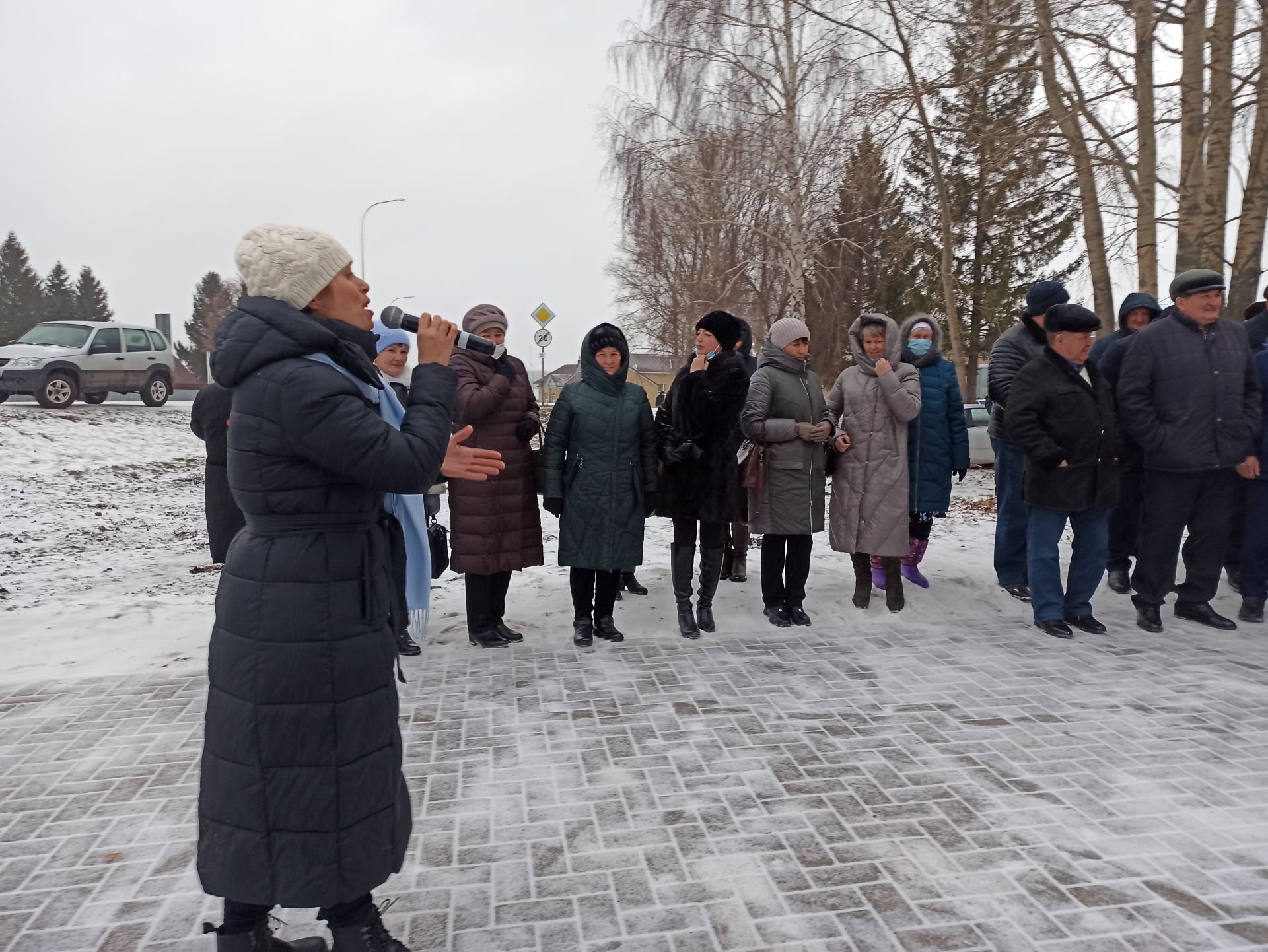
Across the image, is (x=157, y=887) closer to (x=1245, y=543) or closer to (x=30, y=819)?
(x=30, y=819)

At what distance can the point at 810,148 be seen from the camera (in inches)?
708

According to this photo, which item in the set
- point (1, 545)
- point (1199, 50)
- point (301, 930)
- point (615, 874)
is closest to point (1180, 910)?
point (615, 874)

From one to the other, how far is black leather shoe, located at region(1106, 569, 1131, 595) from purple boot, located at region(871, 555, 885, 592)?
1.69 metres

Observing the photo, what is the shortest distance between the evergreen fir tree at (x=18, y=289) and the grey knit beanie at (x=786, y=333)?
73.6 m

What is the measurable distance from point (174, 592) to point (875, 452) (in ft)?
17.3

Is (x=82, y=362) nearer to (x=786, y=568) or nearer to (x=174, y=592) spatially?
(x=174, y=592)

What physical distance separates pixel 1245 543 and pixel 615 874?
5.30m

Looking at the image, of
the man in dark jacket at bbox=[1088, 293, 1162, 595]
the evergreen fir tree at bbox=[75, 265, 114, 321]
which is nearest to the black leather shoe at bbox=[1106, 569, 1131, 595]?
the man in dark jacket at bbox=[1088, 293, 1162, 595]

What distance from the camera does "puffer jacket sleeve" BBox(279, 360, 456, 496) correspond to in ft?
6.64

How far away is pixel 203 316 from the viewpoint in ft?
262

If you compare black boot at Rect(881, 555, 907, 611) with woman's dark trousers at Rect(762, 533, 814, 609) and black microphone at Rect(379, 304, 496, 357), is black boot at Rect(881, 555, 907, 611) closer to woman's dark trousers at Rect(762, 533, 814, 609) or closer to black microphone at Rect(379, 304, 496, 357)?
woman's dark trousers at Rect(762, 533, 814, 609)

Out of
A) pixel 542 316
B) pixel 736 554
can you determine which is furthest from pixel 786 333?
pixel 542 316

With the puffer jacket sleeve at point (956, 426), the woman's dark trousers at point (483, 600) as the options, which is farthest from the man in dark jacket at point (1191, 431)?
the woman's dark trousers at point (483, 600)

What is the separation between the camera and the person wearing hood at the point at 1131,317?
642cm
